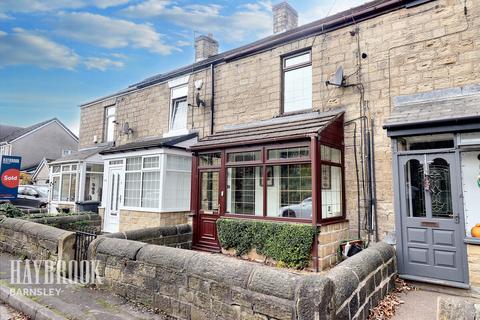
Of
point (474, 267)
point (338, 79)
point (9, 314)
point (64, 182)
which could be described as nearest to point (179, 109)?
point (338, 79)

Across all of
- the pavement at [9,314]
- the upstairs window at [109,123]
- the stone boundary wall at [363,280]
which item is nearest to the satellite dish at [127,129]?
the upstairs window at [109,123]

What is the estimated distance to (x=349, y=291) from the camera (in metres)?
3.27

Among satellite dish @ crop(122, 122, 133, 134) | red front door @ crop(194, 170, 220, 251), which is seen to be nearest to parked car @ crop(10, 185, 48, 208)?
satellite dish @ crop(122, 122, 133, 134)

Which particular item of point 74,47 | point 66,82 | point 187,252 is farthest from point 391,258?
point 66,82

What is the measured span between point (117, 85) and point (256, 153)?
11912 mm

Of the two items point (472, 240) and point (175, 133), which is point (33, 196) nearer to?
point (175, 133)

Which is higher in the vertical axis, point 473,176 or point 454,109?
point 454,109

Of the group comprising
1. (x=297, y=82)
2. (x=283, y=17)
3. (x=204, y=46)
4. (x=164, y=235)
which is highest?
(x=204, y=46)

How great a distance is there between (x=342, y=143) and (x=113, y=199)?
9381 mm

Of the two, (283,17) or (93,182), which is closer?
(283,17)

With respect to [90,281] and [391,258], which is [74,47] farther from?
[391,258]

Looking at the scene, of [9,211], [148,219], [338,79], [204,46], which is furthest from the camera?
[204,46]

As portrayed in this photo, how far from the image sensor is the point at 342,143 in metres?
7.54

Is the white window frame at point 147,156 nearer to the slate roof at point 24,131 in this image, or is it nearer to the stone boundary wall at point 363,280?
the stone boundary wall at point 363,280
